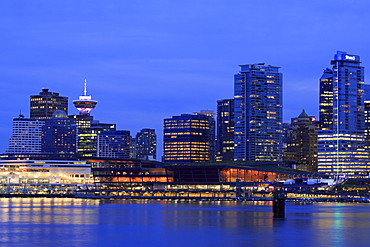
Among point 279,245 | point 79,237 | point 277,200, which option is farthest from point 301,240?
point 277,200

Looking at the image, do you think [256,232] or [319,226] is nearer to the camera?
[256,232]

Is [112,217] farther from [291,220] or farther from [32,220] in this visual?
[291,220]

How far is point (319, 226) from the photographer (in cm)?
13125

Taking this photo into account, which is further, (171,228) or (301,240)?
(171,228)

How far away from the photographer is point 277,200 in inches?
6112

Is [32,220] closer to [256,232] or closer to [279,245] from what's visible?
[256,232]

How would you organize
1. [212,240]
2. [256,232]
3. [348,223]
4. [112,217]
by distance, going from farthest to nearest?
[112,217]
[348,223]
[256,232]
[212,240]

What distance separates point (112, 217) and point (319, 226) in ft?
149

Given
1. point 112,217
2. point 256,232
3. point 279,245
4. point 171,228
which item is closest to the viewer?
point 279,245

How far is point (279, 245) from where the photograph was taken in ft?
319

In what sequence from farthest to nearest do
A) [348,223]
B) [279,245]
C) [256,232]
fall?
[348,223] < [256,232] < [279,245]

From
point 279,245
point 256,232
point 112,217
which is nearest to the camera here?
point 279,245

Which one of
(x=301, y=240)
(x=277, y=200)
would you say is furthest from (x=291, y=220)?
(x=301, y=240)

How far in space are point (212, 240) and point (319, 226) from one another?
33.9m
